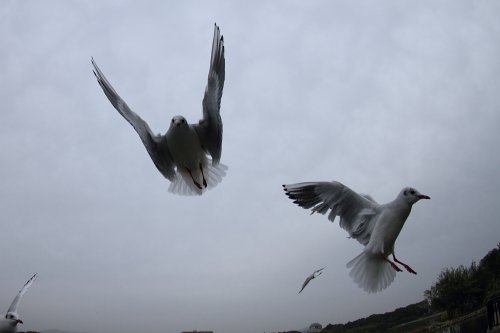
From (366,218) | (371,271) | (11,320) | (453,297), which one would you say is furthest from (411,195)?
(453,297)

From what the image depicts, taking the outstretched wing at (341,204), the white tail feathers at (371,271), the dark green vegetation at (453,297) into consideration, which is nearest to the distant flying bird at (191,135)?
the outstretched wing at (341,204)

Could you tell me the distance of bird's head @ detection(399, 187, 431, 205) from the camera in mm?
4980

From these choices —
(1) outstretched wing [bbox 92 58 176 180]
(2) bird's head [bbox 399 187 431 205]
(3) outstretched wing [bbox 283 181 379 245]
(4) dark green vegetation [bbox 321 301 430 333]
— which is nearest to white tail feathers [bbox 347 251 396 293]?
(3) outstretched wing [bbox 283 181 379 245]

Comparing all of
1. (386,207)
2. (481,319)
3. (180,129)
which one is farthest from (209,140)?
(481,319)

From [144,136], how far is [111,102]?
2.26 ft

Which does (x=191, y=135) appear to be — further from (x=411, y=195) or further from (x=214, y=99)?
(x=411, y=195)

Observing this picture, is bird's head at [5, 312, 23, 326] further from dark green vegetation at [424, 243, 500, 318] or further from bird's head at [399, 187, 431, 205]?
dark green vegetation at [424, 243, 500, 318]

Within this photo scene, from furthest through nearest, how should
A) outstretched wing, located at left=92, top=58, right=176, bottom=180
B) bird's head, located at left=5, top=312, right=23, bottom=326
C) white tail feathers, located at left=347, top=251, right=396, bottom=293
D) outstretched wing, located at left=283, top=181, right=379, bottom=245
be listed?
bird's head, located at left=5, top=312, right=23, bottom=326
outstretched wing, located at left=92, top=58, right=176, bottom=180
outstretched wing, located at left=283, top=181, right=379, bottom=245
white tail feathers, located at left=347, top=251, right=396, bottom=293

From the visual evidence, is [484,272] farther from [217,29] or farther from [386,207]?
[217,29]

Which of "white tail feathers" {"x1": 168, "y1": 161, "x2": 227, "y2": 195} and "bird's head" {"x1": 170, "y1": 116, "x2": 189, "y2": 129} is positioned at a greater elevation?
"bird's head" {"x1": 170, "y1": 116, "x2": 189, "y2": 129}

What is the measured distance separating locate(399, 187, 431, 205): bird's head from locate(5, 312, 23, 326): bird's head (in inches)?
254

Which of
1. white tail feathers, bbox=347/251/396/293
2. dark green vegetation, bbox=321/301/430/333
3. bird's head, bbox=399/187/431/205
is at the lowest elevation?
dark green vegetation, bbox=321/301/430/333

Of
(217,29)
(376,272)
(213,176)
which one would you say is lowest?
(376,272)

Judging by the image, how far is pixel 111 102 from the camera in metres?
6.04
